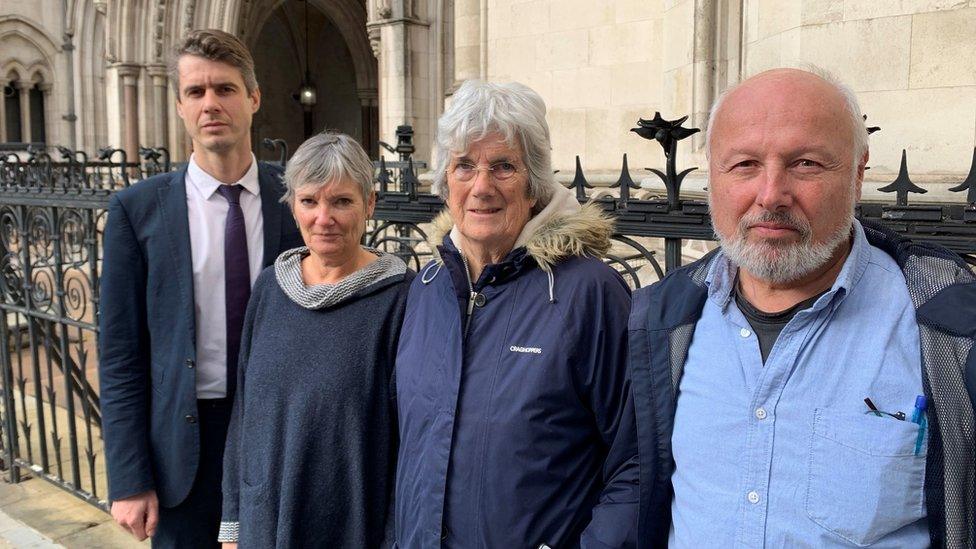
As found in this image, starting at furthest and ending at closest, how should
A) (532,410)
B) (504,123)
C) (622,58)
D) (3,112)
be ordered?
(3,112) < (622,58) < (504,123) < (532,410)

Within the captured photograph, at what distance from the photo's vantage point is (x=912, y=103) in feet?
11.9

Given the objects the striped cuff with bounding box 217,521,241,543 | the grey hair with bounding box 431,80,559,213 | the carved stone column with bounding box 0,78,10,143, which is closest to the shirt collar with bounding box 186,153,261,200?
the grey hair with bounding box 431,80,559,213

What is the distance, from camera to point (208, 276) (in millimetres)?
2396

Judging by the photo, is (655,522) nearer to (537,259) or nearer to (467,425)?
(467,425)

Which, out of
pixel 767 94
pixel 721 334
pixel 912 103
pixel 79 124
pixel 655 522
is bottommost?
pixel 655 522

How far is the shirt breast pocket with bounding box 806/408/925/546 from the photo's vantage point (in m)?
1.23

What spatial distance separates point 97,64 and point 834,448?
26.5 m

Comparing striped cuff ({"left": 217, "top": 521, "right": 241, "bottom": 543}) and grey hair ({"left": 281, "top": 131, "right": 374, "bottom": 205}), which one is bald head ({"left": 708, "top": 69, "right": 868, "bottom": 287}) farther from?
striped cuff ({"left": 217, "top": 521, "right": 241, "bottom": 543})

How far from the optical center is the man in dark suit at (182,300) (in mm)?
2340

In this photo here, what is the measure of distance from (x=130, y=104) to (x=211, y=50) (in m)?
16.5

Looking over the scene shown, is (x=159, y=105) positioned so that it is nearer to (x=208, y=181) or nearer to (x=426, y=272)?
(x=208, y=181)

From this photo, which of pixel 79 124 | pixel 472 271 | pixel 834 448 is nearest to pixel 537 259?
pixel 472 271

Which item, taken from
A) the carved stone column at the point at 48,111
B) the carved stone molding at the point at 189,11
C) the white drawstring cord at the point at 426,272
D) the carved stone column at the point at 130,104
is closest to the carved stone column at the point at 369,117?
the carved stone molding at the point at 189,11

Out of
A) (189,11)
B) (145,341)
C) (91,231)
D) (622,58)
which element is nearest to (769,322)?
(145,341)
